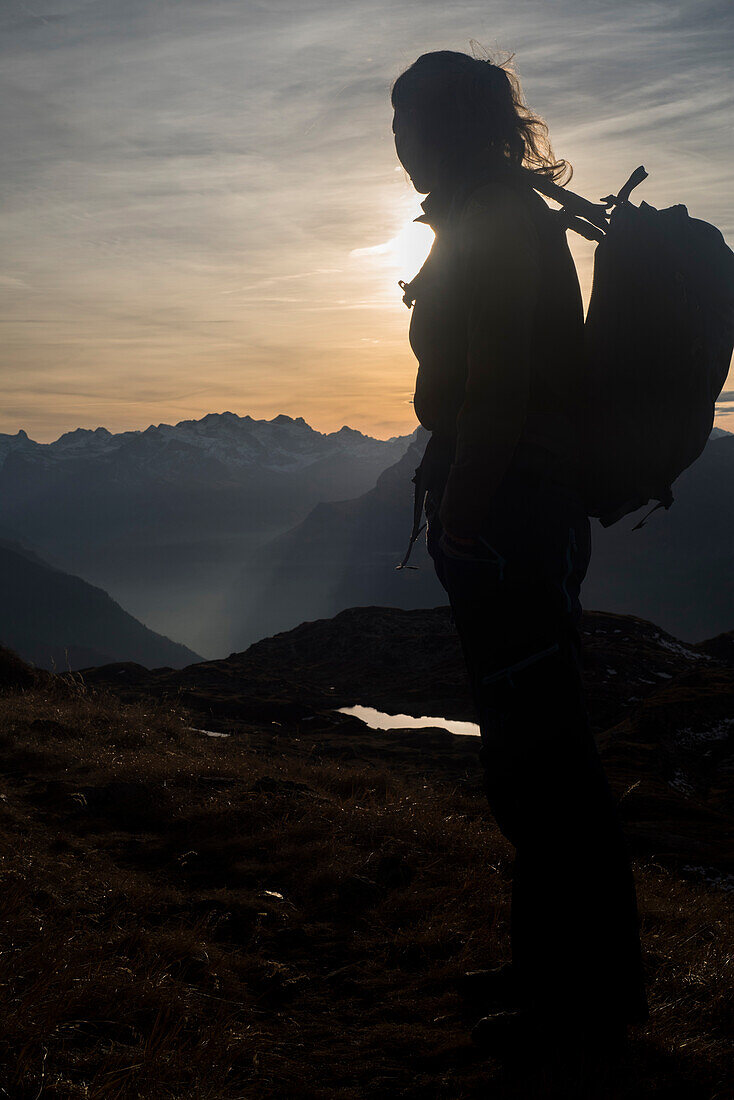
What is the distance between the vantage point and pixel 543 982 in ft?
8.20

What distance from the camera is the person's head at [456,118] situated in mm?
2680

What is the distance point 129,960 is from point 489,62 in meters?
3.63

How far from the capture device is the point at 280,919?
142 inches

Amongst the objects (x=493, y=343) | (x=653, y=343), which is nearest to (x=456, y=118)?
(x=493, y=343)

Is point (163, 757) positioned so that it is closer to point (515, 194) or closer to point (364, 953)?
point (364, 953)

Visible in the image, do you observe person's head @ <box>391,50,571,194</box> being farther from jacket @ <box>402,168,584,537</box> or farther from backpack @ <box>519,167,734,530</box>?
backpack @ <box>519,167,734,530</box>

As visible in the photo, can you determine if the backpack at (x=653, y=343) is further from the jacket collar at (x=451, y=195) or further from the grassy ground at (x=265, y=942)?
the grassy ground at (x=265, y=942)

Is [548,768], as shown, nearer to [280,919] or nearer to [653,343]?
[653,343]

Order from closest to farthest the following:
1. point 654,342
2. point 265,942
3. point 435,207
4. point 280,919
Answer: point 654,342 < point 435,207 < point 265,942 < point 280,919

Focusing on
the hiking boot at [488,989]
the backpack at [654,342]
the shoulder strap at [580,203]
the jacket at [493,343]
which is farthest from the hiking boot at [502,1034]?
the shoulder strap at [580,203]

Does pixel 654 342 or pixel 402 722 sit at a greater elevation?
pixel 654 342

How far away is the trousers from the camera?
2461 millimetres

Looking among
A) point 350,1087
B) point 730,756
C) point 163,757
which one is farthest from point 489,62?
point 730,756

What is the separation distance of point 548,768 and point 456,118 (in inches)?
90.3
